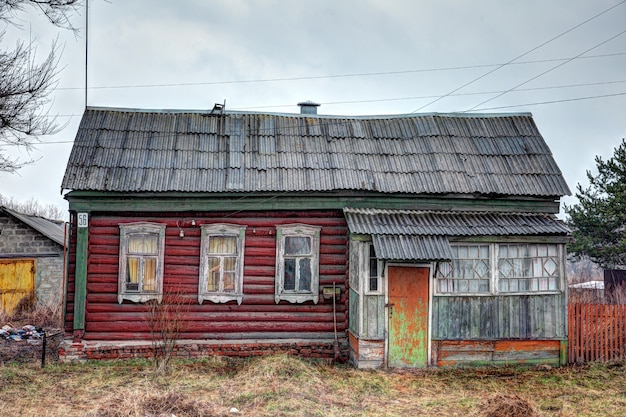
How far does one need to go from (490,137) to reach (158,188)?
7626 millimetres

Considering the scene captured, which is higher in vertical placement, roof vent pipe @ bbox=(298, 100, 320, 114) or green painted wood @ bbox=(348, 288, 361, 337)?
roof vent pipe @ bbox=(298, 100, 320, 114)

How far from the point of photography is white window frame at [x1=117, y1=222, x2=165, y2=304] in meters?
11.2

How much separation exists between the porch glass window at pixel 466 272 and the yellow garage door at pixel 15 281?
45.1ft

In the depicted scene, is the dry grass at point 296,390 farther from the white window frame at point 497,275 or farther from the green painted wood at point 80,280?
the white window frame at point 497,275

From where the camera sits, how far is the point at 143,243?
37.2 ft

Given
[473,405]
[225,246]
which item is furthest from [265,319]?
[473,405]

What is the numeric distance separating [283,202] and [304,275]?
62.6 inches

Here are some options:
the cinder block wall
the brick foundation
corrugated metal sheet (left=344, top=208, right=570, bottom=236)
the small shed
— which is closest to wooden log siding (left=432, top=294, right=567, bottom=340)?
corrugated metal sheet (left=344, top=208, right=570, bottom=236)

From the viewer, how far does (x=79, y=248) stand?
11.1 m

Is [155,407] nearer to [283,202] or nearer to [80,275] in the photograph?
[80,275]

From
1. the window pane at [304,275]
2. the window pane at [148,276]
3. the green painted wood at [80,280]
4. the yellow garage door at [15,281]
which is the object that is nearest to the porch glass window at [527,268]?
the window pane at [304,275]

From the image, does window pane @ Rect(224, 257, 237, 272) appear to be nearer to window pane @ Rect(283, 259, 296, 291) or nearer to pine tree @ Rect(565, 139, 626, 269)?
window pane @ Rect(283, 259, 296, 291)

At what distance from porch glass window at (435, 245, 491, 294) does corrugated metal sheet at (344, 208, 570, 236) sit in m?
0.42

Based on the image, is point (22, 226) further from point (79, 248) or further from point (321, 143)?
point (321, 143)
